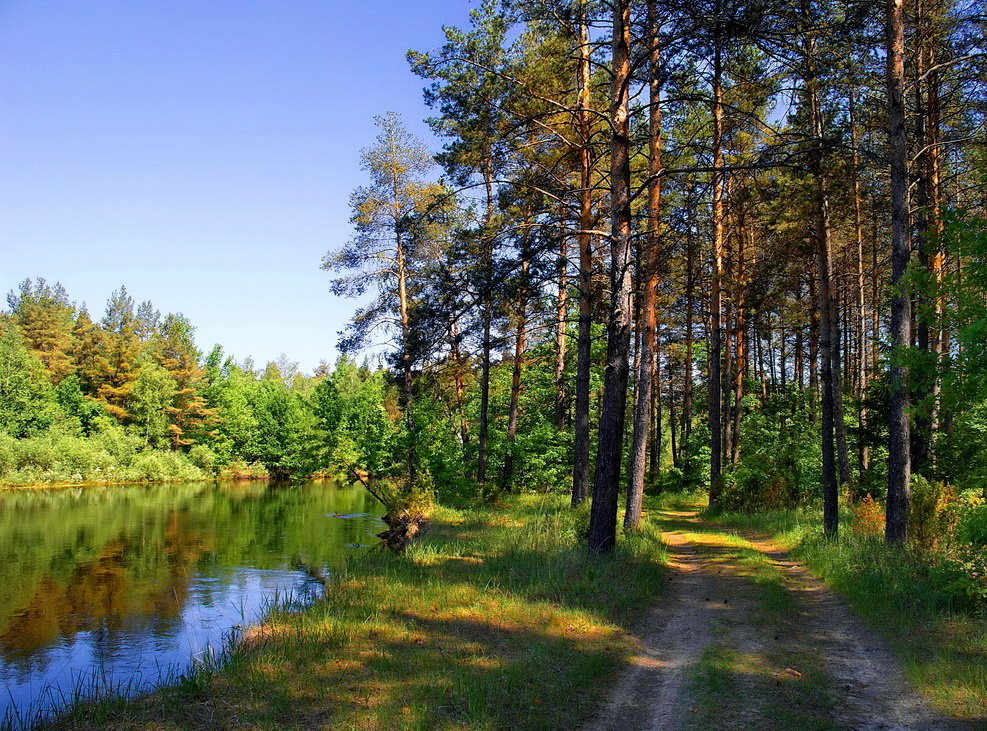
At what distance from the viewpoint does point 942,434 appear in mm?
15344

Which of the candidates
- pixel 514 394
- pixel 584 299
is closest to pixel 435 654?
pixel 584 299

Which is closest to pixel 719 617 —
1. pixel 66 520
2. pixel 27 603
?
pixel 27 603

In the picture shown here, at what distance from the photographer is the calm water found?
8.99m

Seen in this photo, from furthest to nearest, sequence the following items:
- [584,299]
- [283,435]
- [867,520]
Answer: [283,435]
[584,299]
[867,520]

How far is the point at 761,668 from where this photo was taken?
5.67 metres

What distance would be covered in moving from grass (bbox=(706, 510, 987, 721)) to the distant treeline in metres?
33.9

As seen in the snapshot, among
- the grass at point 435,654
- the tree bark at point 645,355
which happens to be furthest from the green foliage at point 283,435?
the grass at point 435,654

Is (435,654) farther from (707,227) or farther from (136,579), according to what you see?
(707,227)

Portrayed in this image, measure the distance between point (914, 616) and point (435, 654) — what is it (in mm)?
5089

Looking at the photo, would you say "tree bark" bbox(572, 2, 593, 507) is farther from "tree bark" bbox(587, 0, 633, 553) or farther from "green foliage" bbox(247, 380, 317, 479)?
"green foliage" bbox(247, 380, 317, 479)

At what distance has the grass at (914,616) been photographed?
16.4 feet

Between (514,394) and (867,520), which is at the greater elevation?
(514,394)

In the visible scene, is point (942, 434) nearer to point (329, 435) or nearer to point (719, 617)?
point (719, 617)

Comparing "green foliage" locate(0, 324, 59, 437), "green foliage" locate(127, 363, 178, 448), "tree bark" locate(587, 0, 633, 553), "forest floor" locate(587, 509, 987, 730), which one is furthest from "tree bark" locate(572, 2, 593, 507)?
"green foliage" locate(127, 363, 178, 448)
